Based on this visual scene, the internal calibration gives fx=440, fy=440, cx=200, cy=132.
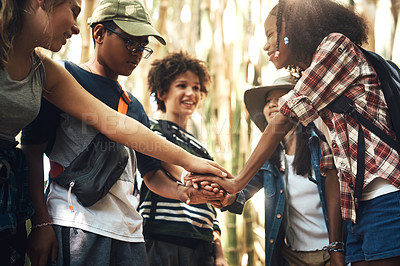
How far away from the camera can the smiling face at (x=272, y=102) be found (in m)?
1.59

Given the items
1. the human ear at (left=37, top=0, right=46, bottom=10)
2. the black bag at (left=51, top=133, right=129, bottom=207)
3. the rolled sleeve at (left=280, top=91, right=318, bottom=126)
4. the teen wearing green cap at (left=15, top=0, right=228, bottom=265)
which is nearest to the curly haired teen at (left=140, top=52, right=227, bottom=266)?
the teen wearing green cap at (left=15, top=0, right=228, bottom=265)

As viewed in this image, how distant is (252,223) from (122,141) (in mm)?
1409

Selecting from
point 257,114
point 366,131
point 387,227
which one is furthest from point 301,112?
point 257,114

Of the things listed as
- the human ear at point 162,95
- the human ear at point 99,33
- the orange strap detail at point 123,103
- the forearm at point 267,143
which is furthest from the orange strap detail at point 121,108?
the human ear at point 162,95

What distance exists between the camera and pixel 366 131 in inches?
39.5

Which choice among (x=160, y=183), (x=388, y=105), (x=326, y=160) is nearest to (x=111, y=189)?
(x=160, y=183)

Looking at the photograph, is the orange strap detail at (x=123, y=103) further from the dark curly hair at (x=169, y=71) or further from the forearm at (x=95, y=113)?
the dark curly hair at (x=169, y=71)

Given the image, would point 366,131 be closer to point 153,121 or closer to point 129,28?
point 129,28

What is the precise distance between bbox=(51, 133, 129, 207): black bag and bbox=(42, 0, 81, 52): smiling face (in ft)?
0.83

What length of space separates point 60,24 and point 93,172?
339mm

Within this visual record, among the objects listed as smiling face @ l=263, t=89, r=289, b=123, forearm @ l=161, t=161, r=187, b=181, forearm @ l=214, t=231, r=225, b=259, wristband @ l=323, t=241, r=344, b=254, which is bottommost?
forearm @ l=214, t=231, r=225, b=259

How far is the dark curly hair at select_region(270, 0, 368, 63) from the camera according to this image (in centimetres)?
115

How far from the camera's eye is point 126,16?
50.1 inches

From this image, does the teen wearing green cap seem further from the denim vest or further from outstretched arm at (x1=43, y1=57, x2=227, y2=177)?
the denim vest
